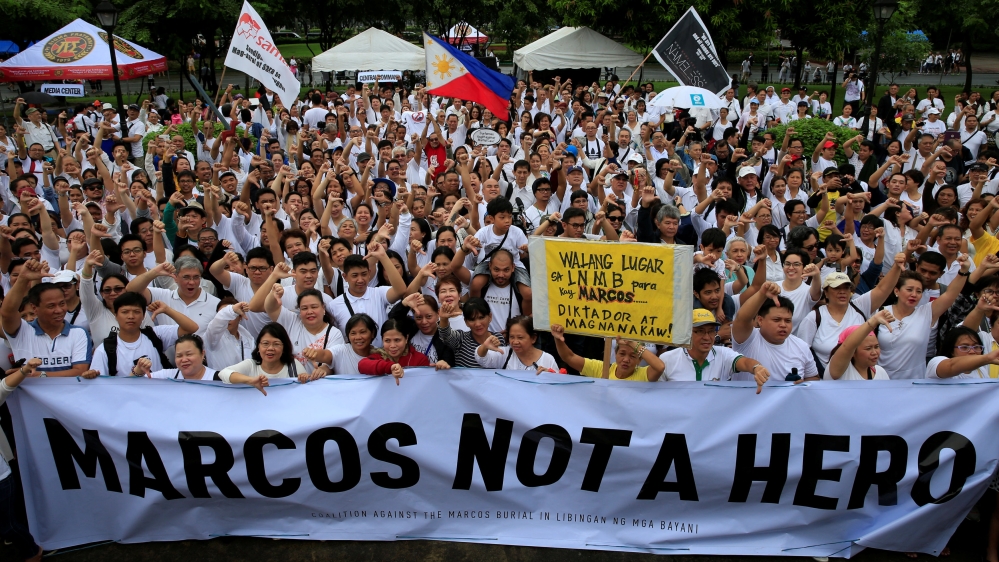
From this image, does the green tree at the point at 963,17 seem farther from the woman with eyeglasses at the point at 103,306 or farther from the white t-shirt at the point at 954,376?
the woman with eyeglasses at the point at 103,306

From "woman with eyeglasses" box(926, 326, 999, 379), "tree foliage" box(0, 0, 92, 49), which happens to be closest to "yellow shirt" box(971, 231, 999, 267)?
"woman with eyeglasses" box(926, 326, 999, 379)

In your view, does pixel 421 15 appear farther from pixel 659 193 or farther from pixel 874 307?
pixel 874 307

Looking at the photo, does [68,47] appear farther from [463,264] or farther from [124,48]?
[463,264]

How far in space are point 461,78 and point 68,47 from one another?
12.2m

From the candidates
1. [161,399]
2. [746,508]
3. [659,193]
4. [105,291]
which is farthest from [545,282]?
[659,193]

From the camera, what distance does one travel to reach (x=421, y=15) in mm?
29250

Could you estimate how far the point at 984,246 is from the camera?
24.2 feet

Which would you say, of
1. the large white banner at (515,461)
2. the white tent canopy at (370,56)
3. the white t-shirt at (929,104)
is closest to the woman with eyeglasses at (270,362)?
the large white banner at (515,461)

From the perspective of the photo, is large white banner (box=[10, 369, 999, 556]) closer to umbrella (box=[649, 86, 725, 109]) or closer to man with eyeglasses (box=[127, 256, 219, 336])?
man with eyeglasses (box=[127, 256, 219, 336])

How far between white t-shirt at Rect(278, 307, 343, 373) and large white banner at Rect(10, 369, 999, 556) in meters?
0.37

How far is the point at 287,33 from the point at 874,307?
51844 millimetres

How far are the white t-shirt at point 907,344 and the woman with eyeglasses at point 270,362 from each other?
4.04 meters

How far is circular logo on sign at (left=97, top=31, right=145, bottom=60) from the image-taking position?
61.2 feet

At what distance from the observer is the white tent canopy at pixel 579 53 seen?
21359 mm
